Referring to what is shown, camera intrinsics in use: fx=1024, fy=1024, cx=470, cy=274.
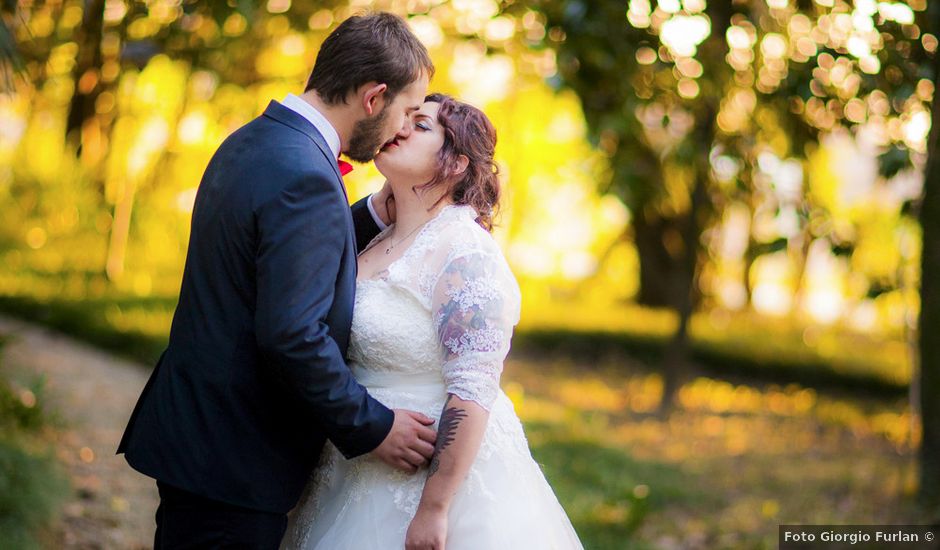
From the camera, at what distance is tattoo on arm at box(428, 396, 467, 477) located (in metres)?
2.36

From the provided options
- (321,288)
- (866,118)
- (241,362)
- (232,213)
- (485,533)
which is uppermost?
(866,118)

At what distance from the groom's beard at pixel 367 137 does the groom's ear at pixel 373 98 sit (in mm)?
15

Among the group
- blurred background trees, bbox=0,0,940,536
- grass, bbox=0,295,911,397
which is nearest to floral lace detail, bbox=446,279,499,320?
blurred background trees, bbox=0,0,940,536

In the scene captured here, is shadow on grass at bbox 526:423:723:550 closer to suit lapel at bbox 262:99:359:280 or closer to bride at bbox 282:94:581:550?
bride at bbox 282:94:581:550

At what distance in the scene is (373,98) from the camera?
2.43 metres

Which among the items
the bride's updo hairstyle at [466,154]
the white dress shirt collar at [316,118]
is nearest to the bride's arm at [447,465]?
the bride's updo hairstyle at [466,154]

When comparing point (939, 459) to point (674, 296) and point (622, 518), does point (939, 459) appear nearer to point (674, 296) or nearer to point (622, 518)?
point (622, 518)

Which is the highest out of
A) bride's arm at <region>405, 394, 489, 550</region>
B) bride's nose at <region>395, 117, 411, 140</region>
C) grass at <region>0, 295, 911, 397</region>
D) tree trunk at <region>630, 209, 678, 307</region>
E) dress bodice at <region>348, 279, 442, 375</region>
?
tree trunk at <region>630, 209, 678, 307</region>

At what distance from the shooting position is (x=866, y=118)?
525cm

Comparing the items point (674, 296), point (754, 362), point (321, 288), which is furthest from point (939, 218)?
point (674, 296)

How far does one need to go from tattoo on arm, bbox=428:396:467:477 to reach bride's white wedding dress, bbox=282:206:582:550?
4cm

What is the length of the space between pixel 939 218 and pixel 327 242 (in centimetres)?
378

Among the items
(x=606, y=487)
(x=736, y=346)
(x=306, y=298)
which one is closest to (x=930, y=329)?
(x=606, y=487)

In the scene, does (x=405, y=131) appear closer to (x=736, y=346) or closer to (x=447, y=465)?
(x=447, y=465)
